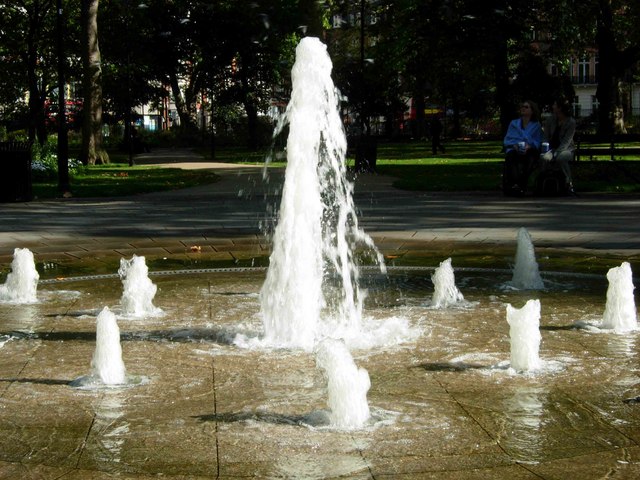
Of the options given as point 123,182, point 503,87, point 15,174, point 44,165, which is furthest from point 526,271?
point 503,87

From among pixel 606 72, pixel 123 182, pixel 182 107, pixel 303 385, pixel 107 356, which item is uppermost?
pixel 606 72

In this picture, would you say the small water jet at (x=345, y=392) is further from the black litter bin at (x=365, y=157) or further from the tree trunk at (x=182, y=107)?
the tree trunk at (x=182, y=107)

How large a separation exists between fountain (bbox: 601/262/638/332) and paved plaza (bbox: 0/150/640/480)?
29cm

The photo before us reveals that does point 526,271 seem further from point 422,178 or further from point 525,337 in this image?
point 422,178

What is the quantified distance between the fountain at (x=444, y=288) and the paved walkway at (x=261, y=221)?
3.57 metres

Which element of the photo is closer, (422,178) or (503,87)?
(422,178)

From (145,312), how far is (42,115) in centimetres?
4920

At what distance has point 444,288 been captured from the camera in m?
8.77

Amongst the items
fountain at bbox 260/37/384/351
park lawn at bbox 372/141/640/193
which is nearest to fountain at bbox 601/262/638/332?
fountain at bbox 260/37/384/351

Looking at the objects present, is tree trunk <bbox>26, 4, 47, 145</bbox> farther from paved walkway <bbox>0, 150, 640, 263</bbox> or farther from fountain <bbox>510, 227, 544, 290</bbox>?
fountain <bbox>510, 227, 544, 290</bbox>

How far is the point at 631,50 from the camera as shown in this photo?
42.6 metres

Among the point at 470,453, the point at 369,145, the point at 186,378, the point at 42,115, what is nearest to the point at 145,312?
the point at 186,378

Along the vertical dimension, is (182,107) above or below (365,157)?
above

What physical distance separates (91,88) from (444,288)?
29.3m
